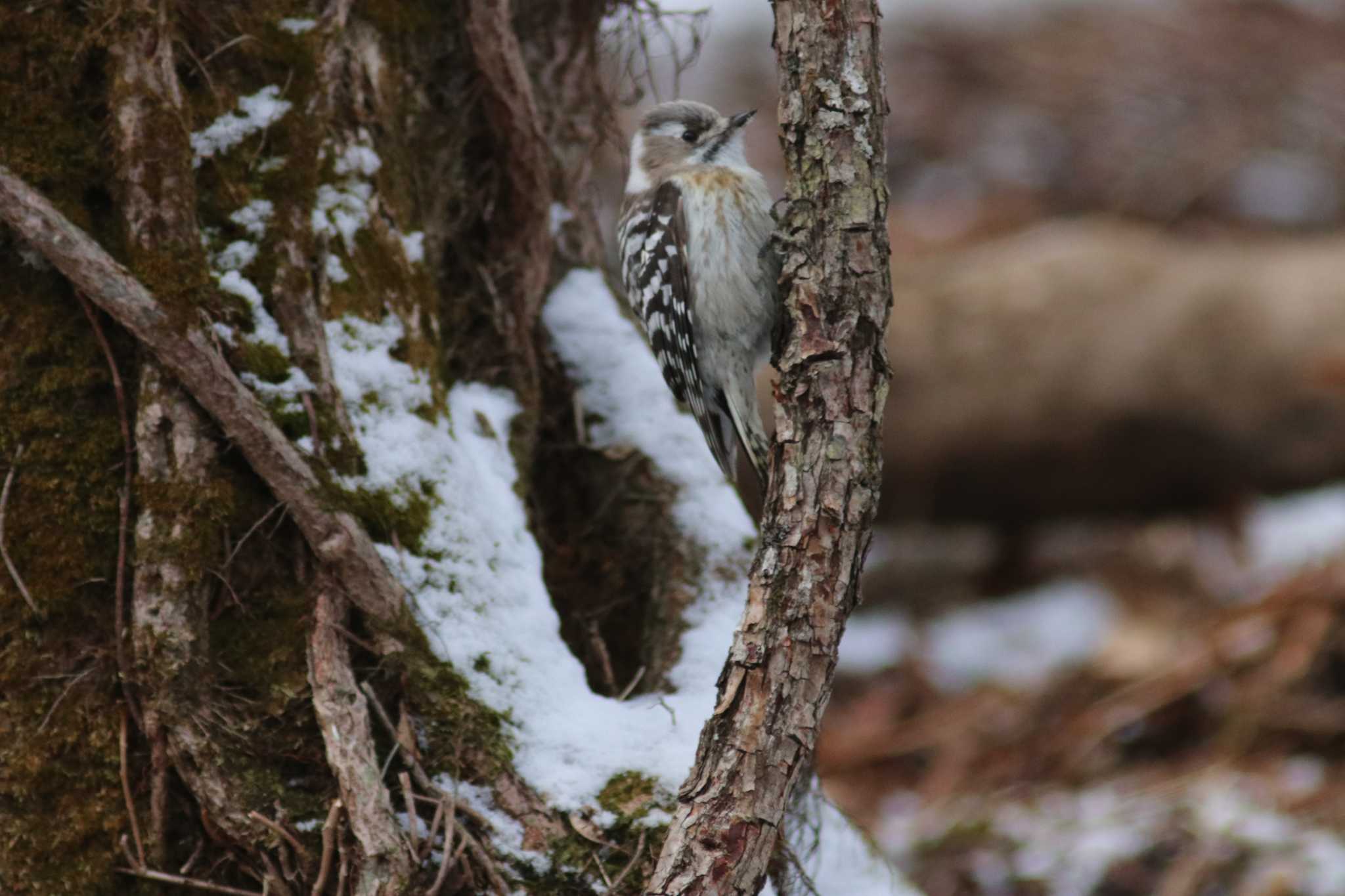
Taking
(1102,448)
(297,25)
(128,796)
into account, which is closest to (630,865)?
(128,796)

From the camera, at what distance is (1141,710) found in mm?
5887

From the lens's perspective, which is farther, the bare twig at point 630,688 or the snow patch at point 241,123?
the bare twig at point 630,688

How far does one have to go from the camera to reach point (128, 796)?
105 inches

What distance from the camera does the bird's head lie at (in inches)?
167

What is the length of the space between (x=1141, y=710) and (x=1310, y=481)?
2579mm

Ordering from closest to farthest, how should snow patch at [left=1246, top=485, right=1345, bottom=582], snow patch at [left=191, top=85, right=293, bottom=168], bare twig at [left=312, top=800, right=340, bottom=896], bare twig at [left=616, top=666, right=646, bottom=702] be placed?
bare twig at [left=312, top=800, right=340, bottom=896]
snow patch at [left=191, top=85, right=293, bottom=168]
bare twig at [left=616, top=666, right=646, bottom=702]
snow patch at [left=1246, top=485, right=1345, bottom=582]

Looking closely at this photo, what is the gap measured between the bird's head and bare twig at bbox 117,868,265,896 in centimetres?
254

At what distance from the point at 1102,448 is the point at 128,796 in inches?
246

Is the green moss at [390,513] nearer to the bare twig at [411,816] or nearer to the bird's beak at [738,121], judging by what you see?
the bare twig at [411,816]

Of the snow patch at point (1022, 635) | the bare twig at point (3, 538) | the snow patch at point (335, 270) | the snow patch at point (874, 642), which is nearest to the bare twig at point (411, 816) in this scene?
the bare twig at point (3, 538)

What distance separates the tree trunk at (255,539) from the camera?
266 cm

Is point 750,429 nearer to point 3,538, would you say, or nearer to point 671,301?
point 671,301

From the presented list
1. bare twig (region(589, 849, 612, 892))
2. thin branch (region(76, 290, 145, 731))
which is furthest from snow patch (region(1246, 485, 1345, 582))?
thin branch (region(76, 290, 145, 731))

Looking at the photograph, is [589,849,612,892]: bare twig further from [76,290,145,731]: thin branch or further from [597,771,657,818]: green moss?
[76,290,145,731]: thin branch
